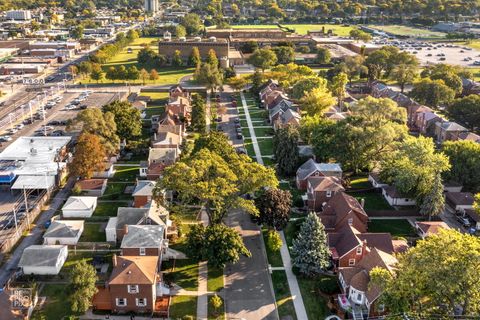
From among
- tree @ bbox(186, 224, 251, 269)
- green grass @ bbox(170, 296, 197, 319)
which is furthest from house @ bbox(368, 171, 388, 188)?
green grass @ bbox(170, 296, 197, 319)

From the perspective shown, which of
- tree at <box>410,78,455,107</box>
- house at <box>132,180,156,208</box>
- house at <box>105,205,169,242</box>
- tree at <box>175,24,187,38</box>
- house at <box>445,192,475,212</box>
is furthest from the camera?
tree at <box>175,24,187,38</box>

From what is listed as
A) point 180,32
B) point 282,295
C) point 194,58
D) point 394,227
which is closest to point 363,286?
point 282,295

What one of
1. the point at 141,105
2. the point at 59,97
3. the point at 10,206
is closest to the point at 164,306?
the point at 10,206

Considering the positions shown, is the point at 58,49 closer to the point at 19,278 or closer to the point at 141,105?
the point at 141,105

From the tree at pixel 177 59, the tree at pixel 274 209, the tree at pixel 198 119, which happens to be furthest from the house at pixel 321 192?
the tree at pixel 177 59

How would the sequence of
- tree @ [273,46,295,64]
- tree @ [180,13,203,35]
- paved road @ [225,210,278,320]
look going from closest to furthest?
paved road @ [225,210,278,320] < tree @ [273,46,295,64] < tree @ [180,13,203,35]

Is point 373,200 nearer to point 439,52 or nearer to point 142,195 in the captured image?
point 142,195

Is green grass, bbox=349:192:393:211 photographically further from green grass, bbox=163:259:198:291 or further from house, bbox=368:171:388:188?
green grass, bbox=163:259:198:291

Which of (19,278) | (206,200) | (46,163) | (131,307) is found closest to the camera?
(131,307)
